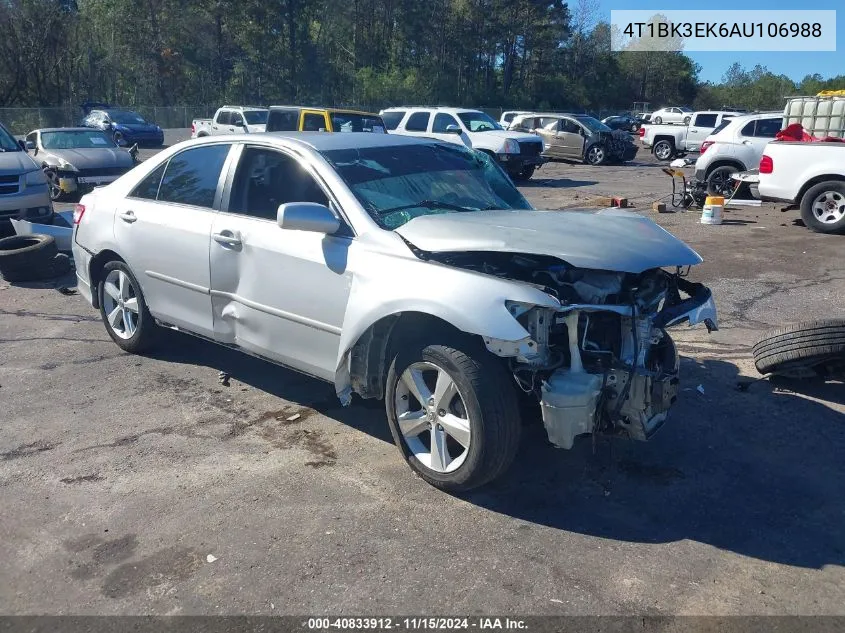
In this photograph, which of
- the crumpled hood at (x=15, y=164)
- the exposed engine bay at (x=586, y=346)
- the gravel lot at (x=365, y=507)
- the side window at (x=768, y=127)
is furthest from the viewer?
the side window at (x=768, y=127)

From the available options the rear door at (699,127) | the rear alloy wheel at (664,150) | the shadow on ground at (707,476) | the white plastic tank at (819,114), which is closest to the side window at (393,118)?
the white plastic tank at (819,114)

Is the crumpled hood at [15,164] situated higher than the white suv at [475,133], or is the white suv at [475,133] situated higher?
the white suv at [475,133]

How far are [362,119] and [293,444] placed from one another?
47.8 feet

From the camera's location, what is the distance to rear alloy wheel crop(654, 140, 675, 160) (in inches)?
1125

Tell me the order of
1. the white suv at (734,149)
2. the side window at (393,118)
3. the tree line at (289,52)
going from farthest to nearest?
the tree line at (289,52) < the side window at (393,118) < the white suv at (734,149)

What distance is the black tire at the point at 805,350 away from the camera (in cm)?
498

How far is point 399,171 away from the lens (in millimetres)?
4797

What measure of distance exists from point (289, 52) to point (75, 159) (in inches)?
1690

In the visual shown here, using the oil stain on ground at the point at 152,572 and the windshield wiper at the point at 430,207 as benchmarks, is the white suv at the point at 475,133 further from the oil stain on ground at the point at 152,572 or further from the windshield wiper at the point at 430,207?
the oil stain on ground at the point at 152,572

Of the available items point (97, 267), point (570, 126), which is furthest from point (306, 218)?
point (570, 126)

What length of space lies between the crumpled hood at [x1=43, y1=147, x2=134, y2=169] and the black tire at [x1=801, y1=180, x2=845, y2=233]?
500 inches

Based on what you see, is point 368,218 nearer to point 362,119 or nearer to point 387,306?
point 387,306

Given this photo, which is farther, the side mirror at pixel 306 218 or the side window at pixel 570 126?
the side window at pixel 570 126

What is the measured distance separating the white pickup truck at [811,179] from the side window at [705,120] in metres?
16.9
